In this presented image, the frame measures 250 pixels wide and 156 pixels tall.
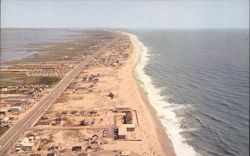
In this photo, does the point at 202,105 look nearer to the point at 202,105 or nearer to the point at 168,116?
the point at 202,105

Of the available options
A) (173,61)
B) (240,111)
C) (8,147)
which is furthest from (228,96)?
(173,61)

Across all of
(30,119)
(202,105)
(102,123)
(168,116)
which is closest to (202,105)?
(202,105)

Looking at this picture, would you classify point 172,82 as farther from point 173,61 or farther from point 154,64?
point 173,61

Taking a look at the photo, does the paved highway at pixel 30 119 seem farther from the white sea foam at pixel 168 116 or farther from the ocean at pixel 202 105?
the ocean at pixel 202 105

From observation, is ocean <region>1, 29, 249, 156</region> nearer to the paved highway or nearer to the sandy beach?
the sandy beach

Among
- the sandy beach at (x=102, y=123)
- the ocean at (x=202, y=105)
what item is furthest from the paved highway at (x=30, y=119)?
the ocean at (x=202, y=105)

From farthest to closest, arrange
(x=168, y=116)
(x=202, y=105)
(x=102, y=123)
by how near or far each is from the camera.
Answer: (x=202, y=105)
(x=168, y=116)
(x=102, y=123)

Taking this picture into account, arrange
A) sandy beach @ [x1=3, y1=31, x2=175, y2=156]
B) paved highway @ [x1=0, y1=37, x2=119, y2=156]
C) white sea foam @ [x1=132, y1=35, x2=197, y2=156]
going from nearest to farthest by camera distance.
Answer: sandy beach @ [x1=3, y1=31, x2=175, y2=156] → white sea foam @ [x1=132, y1=35, x2=197, y2=156] → paved highway @ [x1=0, y1=37, x2=119, y2=156]

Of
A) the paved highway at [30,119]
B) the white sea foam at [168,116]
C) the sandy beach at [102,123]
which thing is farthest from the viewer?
the paved highway at [30,119]

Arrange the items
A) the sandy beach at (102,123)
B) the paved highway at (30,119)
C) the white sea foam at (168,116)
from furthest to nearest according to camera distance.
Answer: the paved highway at (30,119), the white sea foam at (168,116), the sandy beach at (102,123)

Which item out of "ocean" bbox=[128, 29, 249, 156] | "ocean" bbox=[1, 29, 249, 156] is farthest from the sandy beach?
"ocean" bbox=[128, 29, 249, 156]

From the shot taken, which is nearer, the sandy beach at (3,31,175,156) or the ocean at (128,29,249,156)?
the sandy beach at (3,31,175,156)
